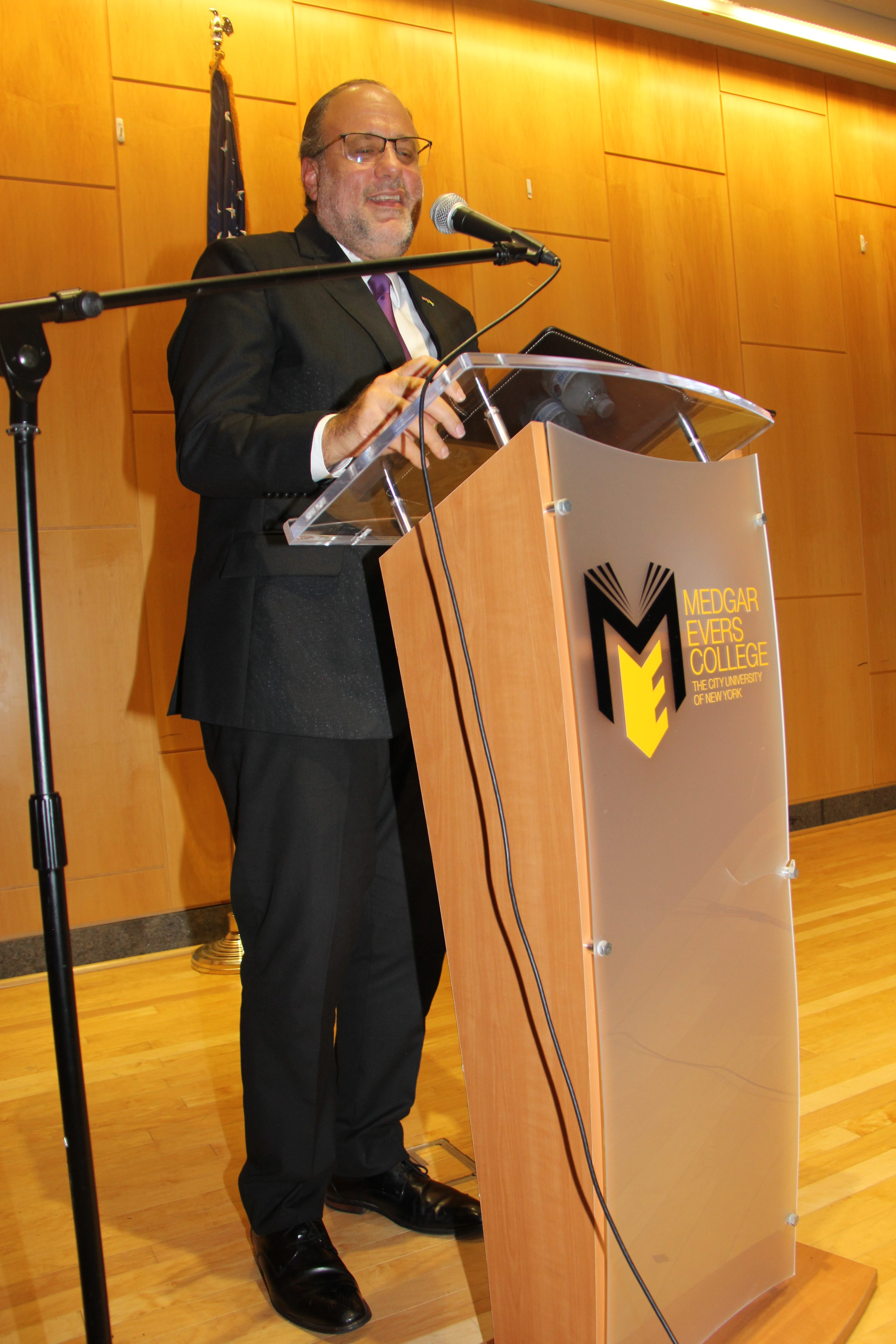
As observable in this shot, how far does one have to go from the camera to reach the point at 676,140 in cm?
440

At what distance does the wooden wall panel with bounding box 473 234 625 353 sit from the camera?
3.89 m

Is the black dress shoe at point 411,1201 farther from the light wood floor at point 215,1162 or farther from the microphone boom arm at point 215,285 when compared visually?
the microphone boom arm at point 215,285

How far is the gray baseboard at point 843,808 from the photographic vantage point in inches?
176

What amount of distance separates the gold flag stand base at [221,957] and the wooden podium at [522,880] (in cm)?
207

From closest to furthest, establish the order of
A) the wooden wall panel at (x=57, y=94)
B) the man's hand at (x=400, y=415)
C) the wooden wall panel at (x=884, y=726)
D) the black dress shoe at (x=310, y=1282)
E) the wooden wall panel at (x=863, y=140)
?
the man's hand at (x=400, y=415) → the black dress shoe at (x=310, y=1282) → the wooden wall panel at (x=57, y=94) → the wooden wall panel at (x=884, y=726) → the wooden wall panel at (x=863, y=140)

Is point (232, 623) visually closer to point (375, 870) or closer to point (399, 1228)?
point (375, 870)

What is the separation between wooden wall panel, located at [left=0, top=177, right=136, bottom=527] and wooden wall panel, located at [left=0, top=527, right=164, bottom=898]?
0.11 meters

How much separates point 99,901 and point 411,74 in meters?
3.17

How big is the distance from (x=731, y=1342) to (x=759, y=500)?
Result: 0.90 m

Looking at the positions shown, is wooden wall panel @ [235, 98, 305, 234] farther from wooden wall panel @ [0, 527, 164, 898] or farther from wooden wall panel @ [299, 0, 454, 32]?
wooden wall panel @ [0, 527, 164, 898]

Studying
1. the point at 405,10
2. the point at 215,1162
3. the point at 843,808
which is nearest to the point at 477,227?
the point at 215,1162

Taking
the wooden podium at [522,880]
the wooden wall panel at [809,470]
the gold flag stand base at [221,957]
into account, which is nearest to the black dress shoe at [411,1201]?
the wooden podium at [522,880]

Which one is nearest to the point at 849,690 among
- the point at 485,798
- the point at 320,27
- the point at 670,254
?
the point at 670,254

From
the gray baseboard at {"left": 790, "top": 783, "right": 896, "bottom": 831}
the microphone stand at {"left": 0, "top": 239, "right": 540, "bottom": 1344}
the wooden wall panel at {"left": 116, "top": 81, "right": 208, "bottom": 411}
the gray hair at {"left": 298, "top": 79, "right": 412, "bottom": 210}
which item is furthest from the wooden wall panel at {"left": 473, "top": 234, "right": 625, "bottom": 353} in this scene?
the microphone stand at {"left": 0, "top": 239, "right": 540, "bottom": 1344}
